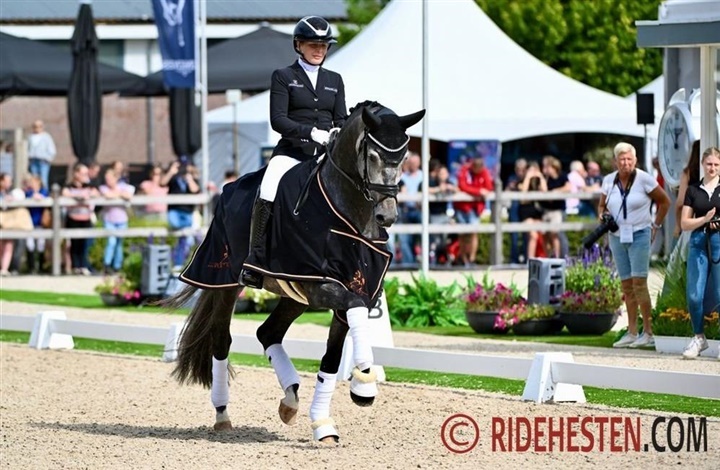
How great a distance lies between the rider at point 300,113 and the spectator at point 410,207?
1536 centimetres

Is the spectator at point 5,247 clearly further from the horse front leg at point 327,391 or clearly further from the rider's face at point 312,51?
the horse front leg at point 327,391

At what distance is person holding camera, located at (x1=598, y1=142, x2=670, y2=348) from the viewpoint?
14.3 meters

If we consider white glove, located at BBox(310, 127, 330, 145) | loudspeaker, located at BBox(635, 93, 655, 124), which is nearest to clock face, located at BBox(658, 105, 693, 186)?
loudspeaker, located at BBox(635, 93, 655, 124)

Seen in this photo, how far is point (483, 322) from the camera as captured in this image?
53.6 ft

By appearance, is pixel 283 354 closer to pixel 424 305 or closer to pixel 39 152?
pixel 424 305

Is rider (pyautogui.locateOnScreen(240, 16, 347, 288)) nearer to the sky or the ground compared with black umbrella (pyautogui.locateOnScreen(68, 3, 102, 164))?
nearer to the ground

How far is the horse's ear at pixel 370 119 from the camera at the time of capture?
28.8 ft

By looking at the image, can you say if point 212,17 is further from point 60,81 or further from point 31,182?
point 31,182

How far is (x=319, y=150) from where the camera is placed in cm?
985

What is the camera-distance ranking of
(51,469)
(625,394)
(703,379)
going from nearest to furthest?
(51,469)
(703,379)
(625,394)

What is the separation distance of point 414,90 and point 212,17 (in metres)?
29.9

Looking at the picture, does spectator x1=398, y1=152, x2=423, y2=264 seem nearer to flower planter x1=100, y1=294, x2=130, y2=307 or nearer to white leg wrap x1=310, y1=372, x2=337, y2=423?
flower planter x1=100, y1=294, x2=130, y2=307

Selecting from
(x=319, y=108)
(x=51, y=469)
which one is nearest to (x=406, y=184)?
(x=319, y=108)

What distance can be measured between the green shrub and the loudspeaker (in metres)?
4.44
